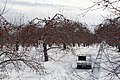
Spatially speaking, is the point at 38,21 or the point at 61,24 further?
the point at 61,24

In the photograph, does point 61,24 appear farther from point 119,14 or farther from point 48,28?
point 119,14

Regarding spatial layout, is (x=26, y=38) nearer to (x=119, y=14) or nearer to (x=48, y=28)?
(x=48, y=28)

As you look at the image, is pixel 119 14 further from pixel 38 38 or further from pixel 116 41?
pixel 38 38

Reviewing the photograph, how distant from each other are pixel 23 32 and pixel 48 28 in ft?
6.94

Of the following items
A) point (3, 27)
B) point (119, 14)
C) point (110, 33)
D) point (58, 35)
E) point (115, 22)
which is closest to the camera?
point (119, 14)

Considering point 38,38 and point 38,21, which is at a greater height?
point 38,21

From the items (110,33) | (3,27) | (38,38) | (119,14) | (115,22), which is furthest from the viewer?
(38,38)

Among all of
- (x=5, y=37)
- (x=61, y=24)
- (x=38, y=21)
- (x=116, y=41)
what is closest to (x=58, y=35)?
(x=61, y=24)

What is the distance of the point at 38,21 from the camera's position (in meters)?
20.4

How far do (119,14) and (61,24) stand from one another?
63.0 feet

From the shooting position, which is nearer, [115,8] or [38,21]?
[115,8]

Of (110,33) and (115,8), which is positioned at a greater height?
(115,8)

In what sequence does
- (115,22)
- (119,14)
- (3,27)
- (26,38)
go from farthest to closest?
(26,38)
(3,27)
(115,22)
(119,14)

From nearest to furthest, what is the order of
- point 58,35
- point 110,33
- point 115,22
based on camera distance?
point 115,22 → point 110,33 → point 58,35
